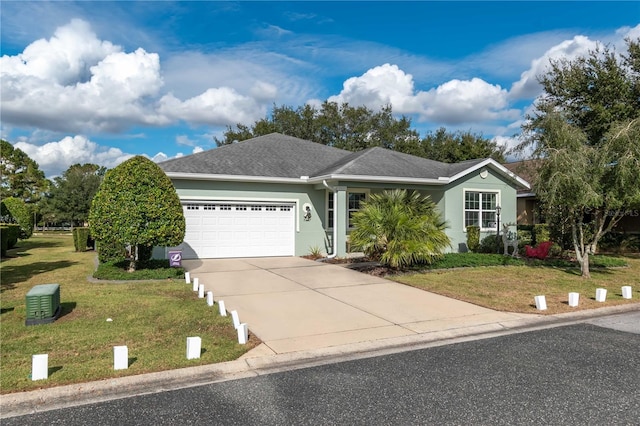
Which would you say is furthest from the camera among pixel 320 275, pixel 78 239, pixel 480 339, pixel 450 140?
pixel 450 140

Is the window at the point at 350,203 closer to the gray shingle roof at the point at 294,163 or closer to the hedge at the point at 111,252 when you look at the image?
the gray shingle roof at the point at 294,163

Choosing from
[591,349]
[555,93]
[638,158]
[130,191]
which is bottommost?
[591,349]

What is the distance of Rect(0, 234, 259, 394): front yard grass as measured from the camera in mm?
4742

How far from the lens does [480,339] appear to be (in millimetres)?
6094

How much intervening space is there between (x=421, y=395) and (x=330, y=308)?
12.4ft

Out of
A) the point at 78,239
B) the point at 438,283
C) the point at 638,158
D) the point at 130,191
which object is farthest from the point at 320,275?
the point at 78,239

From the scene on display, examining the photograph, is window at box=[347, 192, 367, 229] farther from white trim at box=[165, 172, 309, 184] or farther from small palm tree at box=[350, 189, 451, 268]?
small palm tree at box=[350, 189, 451, 268]

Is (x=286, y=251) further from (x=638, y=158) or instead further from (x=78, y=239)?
(x=638, y=158)

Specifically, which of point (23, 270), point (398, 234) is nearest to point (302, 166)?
point (398, 234)

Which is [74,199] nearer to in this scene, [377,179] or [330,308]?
[377,179]

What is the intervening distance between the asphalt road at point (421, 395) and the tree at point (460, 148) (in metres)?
30.1

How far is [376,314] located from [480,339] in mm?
1885

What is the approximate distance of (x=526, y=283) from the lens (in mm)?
10539

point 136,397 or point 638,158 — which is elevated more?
point 638,158
